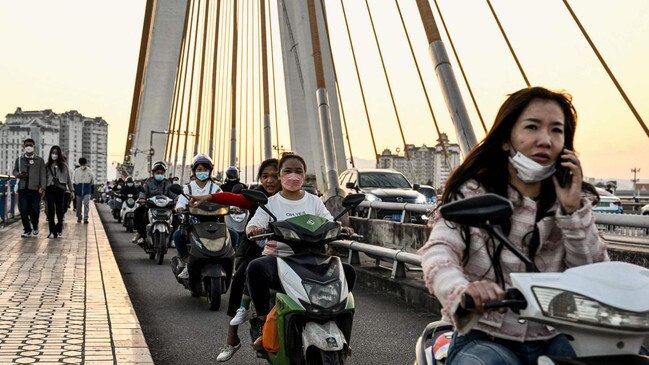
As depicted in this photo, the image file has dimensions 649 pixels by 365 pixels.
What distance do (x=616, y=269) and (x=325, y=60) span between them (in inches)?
637

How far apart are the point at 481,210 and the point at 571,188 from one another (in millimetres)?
428

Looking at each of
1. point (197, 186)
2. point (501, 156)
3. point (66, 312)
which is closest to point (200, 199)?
point (66, 312)

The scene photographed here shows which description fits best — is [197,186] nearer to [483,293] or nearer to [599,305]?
[483,293]

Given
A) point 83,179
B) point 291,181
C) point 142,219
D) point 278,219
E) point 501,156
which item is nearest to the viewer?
point 501,156

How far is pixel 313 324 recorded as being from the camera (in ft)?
15.3

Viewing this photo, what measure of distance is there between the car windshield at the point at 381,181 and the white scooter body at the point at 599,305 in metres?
20.6

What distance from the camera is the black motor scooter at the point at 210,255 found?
826cm

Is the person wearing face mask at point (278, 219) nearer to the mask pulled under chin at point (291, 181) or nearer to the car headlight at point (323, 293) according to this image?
the mask pulled under chin at point (291, 181)

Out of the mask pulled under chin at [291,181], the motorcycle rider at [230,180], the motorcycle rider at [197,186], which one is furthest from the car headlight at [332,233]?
the motorcycle rider at [230,180]

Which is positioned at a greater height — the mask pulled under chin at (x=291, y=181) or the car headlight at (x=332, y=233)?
the mask pulled under chin at (x=291, y=181)

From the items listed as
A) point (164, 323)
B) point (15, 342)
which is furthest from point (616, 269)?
point (164, 323)

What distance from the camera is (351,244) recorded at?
10867mm

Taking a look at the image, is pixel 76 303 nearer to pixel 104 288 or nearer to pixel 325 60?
pixel 104 288

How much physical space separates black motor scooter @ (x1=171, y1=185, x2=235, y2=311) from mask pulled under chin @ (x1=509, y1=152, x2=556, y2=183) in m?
5.78
